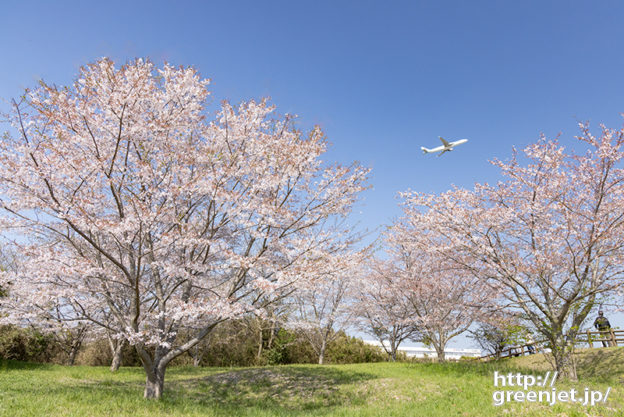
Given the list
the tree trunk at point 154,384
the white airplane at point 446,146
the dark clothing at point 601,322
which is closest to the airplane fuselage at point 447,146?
the white airplane at point 446,146

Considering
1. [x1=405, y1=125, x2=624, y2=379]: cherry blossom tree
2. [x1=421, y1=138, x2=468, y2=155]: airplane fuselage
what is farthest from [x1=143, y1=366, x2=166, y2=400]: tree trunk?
[x1=421, y1=138, x2=468, y2=155]: airplane fuselage

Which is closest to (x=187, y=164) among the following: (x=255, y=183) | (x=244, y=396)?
(x=255, y=183)

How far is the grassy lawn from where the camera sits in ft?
27.3

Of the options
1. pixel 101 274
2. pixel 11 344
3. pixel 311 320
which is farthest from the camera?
pixel 311 320

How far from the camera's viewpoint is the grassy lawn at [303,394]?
8.34m

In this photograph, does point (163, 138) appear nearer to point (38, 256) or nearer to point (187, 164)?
point (187, 164)

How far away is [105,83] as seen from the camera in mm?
9016

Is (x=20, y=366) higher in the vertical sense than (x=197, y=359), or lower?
higher

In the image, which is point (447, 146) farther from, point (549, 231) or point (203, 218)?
point (203, 218)

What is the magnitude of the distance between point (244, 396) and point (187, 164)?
27.8ft

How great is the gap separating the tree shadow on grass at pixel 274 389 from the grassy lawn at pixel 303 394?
0.03 metres

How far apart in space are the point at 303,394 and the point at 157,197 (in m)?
8.41

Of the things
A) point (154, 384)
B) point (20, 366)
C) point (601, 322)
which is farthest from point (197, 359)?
point (601, 322)

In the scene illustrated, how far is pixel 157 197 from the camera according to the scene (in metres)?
9.88
